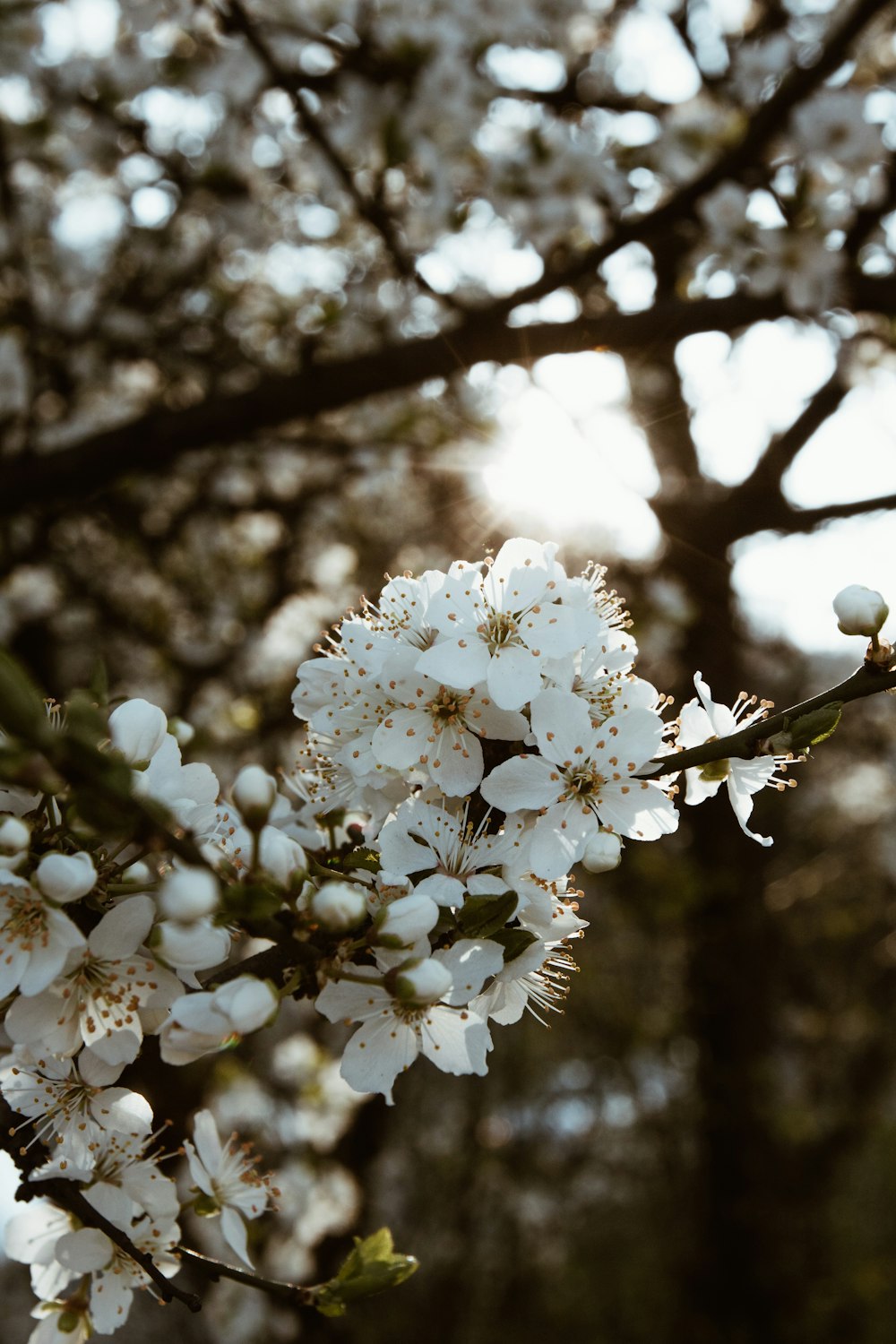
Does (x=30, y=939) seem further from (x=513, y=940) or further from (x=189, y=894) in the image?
(x=513, y=940)

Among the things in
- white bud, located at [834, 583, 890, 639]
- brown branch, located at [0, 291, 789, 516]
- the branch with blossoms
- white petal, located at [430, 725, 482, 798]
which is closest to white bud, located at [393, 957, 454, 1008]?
the branch with blossoms

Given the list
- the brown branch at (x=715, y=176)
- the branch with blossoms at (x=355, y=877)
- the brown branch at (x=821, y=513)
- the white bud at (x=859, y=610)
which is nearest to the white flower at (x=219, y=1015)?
the branch with blossoms at (x=355, y=877)

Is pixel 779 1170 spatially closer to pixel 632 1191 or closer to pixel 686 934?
pixel 686 934

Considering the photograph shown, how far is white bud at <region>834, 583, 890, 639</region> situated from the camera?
1.07 m

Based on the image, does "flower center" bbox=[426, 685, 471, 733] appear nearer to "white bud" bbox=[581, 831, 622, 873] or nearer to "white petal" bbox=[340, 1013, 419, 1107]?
"white bud" bbox=[581, 831, 622, 873]

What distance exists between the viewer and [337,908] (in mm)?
865

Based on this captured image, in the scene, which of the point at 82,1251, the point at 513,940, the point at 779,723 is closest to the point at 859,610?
the point at 779,723

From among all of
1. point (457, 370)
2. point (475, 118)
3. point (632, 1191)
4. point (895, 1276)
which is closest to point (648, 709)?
point (457, 370)

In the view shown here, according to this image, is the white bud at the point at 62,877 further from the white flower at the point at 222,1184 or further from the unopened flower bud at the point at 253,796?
the white flower at the point at 222,1184

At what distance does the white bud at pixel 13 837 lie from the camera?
0.85 m

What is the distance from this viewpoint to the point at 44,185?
523cm

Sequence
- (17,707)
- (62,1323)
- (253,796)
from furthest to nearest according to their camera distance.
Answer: (62,1323)
(253,796)
(17,707)

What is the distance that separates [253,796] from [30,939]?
0.27 metres

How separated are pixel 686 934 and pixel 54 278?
4.63m
